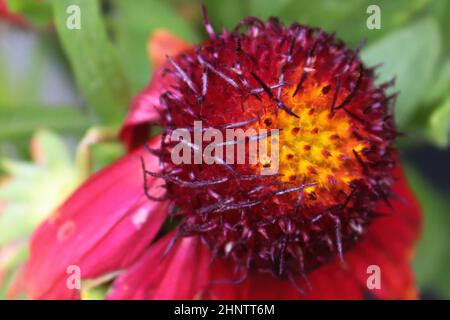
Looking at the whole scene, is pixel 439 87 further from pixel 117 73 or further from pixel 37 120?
pixel 37 120

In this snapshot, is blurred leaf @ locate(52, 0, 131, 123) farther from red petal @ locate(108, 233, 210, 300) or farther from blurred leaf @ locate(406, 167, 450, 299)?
blurred leaf @ locate(406, 167, 450, 299)

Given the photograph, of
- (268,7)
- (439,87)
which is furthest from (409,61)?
(268,7)

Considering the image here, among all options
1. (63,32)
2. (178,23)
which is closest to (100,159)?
(63,32)

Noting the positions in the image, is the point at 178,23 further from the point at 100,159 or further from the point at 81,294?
the point at 81,294

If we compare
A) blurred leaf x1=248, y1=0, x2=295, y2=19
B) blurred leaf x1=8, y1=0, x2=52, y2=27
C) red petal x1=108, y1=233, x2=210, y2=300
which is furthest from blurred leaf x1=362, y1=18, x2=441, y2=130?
blurred leaf x1=8, y1=0, x2=52, y2=27

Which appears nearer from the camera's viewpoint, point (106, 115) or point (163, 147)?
point (163, 147)

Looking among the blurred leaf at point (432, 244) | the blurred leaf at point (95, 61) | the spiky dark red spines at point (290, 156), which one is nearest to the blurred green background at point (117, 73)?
the blurred leaf at point (95, 61)

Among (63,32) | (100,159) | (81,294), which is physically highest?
(63,32)
